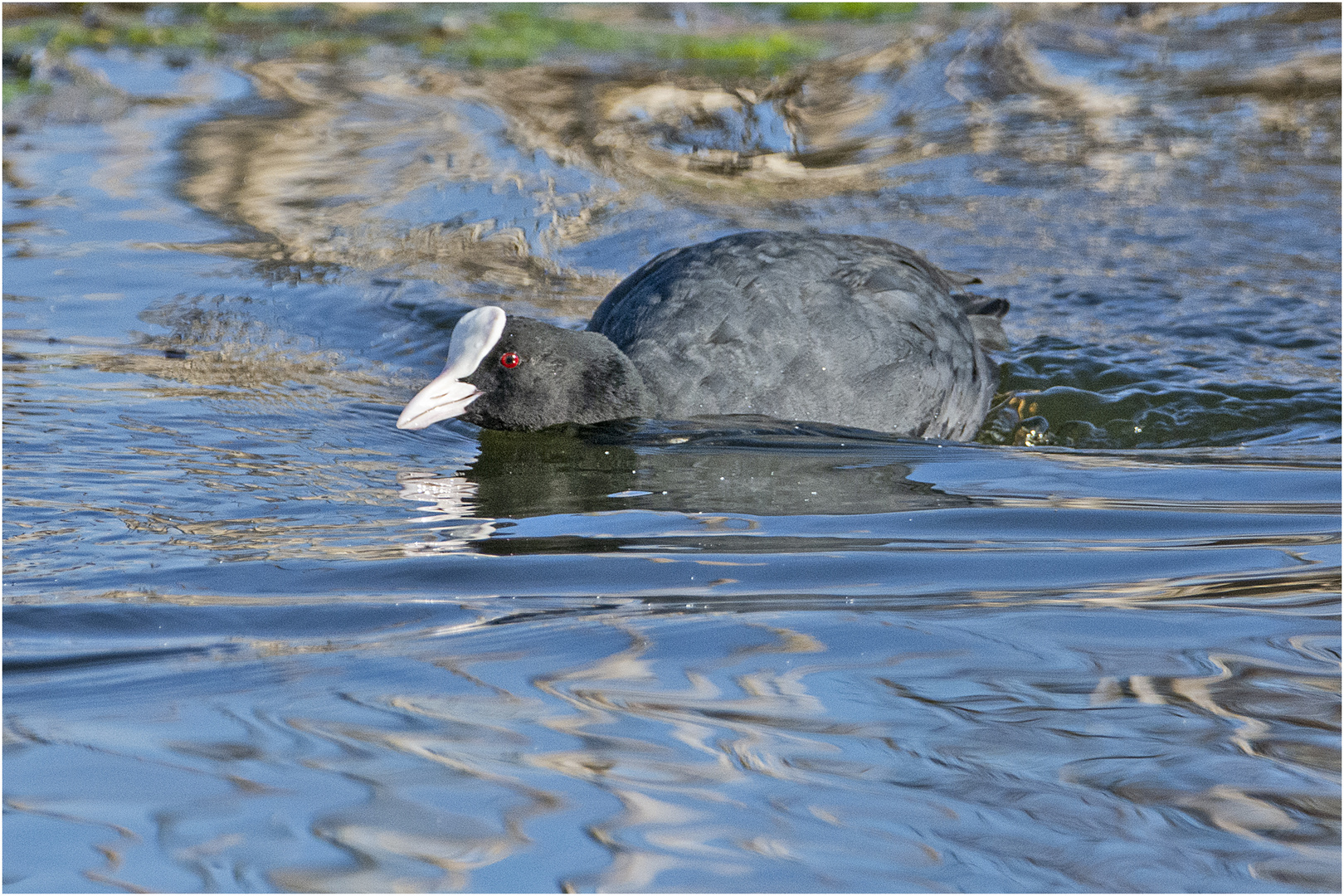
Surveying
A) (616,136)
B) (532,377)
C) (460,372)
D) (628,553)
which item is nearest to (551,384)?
(532,377)

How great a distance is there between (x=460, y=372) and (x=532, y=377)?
0.65 ft

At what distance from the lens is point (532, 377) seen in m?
4.04

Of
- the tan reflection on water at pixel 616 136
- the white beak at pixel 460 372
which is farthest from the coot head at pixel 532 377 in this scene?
the tan reflection on water at pixel 616 136

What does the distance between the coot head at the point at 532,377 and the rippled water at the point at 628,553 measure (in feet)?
0.25

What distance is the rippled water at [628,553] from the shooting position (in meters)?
1.82

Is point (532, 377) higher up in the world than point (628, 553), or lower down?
higher up

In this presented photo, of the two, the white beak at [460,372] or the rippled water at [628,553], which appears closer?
the rippled water at [628,553]

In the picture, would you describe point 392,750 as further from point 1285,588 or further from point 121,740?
point 1285,588

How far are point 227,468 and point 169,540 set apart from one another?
61cm

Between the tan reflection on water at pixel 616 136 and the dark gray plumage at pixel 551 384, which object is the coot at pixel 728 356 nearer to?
the dark gray plumage at pixel 551 384

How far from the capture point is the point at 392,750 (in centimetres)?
199

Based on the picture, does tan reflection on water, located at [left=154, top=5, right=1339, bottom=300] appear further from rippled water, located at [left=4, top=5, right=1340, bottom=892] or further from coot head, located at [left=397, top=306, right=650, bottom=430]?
coot head, located at [left=397, top=306, right=650, bottom=430]

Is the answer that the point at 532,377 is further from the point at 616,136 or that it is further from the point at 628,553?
the point at 616,136

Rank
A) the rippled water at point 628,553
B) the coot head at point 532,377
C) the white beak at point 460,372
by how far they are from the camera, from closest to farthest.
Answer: the rippled water at point 628,553 < the white beak at point 460,372 < the coot head at point 532,377
